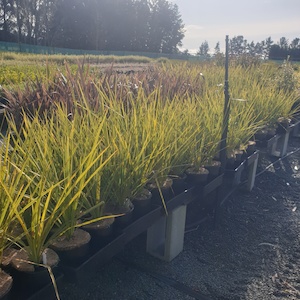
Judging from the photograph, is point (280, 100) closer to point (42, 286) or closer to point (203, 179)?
point (203, 179)

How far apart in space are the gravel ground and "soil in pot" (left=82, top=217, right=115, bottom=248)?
37 centimetres

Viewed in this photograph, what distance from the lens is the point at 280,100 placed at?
3.71 meters

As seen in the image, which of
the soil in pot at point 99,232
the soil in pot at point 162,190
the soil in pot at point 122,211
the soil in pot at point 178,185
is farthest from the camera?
the soil in pot at point 178,185

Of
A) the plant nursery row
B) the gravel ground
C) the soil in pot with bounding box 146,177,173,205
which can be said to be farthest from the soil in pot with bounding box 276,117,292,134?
the soil in pot with bounding box 146,177,173,205

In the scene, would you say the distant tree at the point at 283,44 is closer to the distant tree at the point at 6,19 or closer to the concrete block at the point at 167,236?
the distant tree at the point at 6,19

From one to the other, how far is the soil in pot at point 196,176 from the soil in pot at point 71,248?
0.89 m

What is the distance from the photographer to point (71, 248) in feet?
4.03

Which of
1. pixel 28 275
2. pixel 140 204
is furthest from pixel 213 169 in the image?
pixel 28 275

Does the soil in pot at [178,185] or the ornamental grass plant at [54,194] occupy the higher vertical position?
the ornamental grass plant at [54,194]

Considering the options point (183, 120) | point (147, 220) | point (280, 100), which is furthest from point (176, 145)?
point (280, 100)

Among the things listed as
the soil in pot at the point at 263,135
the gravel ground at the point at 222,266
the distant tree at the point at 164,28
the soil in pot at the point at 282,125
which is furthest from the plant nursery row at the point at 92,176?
the distant tree at the point at 164,28

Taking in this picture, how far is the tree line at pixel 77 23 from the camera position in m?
37.2

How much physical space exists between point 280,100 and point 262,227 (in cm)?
184

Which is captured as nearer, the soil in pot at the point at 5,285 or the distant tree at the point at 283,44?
the soil in pot at the point at 5,285
